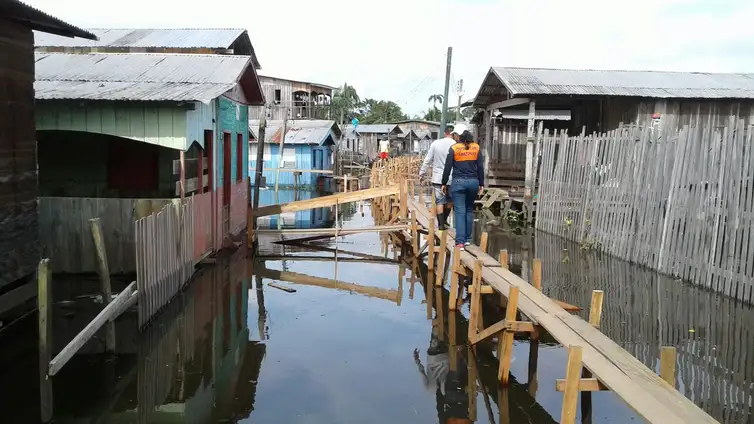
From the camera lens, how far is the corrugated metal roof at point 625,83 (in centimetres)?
1845

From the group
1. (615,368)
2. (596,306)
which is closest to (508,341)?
(596,306)

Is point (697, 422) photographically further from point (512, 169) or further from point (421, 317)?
point (512, 169)

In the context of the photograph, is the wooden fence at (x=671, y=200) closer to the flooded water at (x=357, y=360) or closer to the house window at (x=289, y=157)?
the flooded water at (x=357, y=360)

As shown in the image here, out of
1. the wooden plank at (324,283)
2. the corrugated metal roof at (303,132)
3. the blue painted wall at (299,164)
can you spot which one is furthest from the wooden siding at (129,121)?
the blue painted wall at (299,164)

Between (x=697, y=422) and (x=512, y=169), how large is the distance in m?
18.8

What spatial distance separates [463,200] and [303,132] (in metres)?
26.2

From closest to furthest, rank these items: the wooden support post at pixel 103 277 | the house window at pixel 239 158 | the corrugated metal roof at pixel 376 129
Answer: the wooden support post at pixel 103 277 → the house window at pixel 239 158 → the corrugated metal roof at pixel 376 129

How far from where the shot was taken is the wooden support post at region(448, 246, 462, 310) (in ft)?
28.7

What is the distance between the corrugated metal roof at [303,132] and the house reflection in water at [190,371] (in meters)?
23.8

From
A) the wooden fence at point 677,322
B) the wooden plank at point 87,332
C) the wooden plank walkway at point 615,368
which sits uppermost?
the wooden plank walkway at point 615,368

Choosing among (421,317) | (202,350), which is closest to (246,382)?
(202,350)

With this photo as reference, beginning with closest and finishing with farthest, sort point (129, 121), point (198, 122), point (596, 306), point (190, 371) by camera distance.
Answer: point (596, 306), point (190, 371), point (129, 121), point (198, 122)

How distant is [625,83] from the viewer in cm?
1977

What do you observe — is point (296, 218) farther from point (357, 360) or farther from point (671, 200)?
point (357, 360)
